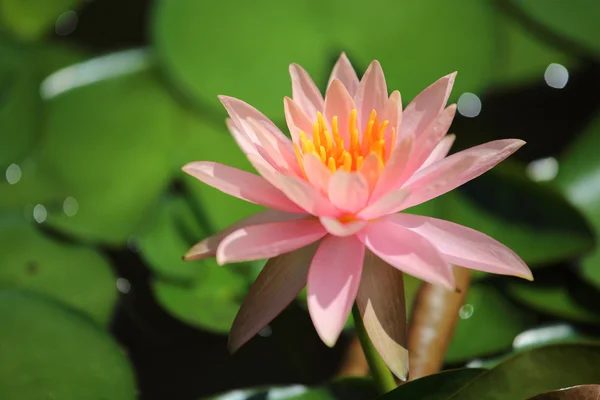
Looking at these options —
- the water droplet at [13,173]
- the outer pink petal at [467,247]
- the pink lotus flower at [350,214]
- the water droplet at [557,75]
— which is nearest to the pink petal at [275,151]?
the pink lotus flower at [350,214]

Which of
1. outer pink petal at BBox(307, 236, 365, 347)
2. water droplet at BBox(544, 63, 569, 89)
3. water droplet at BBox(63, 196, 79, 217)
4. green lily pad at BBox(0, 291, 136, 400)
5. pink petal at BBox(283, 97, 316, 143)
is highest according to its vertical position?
water droplet at BBox(544, 63, 569, 89)

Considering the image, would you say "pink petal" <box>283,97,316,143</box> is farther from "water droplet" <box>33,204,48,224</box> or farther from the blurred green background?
"water droplet" <box>33,204,48,224</box>

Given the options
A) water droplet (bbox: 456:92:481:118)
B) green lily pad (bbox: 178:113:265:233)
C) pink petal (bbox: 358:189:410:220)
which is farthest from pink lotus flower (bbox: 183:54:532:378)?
water droplet (bbox: 456:92:481:118)

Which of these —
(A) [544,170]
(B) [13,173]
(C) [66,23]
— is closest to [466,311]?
(A) [544,170]

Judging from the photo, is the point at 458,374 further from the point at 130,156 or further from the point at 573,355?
the point at 130,156

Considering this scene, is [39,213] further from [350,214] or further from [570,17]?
[570,17]

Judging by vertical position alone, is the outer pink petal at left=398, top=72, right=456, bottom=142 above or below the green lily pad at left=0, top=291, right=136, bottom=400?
above

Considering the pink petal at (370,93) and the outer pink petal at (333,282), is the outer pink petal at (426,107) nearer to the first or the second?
the pink petal at (370,93)
